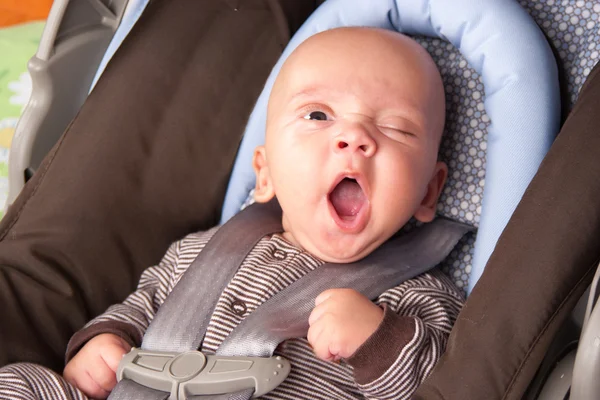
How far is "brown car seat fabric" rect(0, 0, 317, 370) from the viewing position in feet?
4.12

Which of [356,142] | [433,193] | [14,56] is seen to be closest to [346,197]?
[356,142]

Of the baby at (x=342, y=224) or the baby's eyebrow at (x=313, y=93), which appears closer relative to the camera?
the baby at (x=342, y=224)

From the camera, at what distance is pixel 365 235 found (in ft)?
3.74

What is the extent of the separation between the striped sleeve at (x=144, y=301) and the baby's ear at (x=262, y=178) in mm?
135

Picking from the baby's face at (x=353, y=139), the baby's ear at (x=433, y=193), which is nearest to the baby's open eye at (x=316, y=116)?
the baby's face at (x=353, y=139)

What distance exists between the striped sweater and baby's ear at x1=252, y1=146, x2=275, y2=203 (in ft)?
0.26

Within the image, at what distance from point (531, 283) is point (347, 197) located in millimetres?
350

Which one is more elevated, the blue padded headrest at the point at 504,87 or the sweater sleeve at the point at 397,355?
the blue padded headrest at the point at 504,87

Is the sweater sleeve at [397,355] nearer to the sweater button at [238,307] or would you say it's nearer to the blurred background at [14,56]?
the sweater button at [238,307]

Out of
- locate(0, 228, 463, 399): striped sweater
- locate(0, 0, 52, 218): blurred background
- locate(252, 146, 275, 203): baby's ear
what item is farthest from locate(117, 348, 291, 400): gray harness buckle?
locate(0, 0, 52, 218): blurred background

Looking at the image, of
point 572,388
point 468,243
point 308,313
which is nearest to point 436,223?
point 468,243

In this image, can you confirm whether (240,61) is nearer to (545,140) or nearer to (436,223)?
(436,223)

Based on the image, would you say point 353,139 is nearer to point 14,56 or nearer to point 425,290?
point 425,290

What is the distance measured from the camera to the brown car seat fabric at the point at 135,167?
49.5 inches
